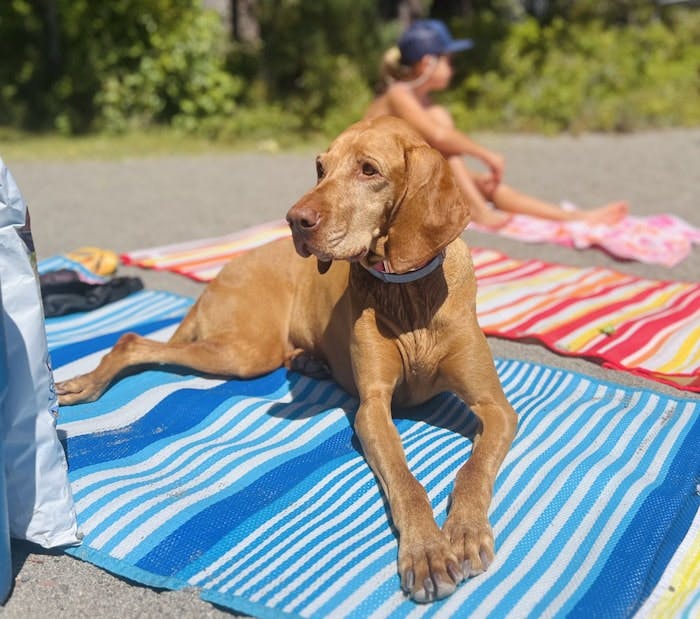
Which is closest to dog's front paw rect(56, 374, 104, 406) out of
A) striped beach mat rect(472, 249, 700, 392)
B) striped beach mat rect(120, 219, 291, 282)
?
striped beach mat rect(120, 219, 291, 282)

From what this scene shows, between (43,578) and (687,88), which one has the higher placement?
(43,578)

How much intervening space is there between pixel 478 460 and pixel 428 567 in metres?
0.62

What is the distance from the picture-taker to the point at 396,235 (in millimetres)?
3107

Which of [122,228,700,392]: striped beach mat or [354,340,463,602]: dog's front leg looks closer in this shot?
[354,340,463,602]: dog's front leg

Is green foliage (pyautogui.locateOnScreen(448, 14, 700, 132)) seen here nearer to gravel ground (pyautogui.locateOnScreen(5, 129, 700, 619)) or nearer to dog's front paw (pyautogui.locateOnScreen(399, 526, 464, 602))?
gravel ground (pyautogui.locateOnScreen(5, 129, 700, 619))

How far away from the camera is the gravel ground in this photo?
2.62 m

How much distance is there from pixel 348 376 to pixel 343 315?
34 centimetres

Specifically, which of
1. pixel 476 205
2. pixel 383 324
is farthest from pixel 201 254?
pixel 383 324

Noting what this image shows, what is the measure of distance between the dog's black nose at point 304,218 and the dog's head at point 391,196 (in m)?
0.08

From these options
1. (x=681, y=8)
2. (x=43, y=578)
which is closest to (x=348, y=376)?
(x=43, y=578)

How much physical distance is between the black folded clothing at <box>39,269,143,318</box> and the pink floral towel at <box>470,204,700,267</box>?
339cm

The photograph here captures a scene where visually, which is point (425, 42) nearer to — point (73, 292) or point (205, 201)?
point (205, 201)

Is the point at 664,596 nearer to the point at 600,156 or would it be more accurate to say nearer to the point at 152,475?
the point at 152,475

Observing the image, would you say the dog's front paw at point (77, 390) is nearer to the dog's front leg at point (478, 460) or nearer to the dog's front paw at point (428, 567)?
the dog's front leg at point (478, 460)
